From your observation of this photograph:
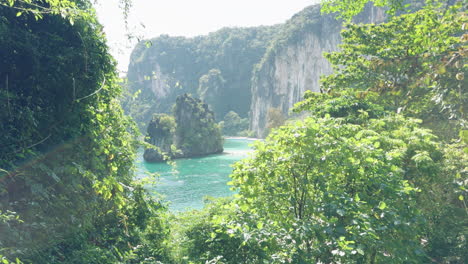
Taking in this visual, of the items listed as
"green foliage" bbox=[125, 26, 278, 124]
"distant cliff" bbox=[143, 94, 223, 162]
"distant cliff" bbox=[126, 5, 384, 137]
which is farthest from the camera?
"green foliage" bbox=[125, 26, 278, 124]

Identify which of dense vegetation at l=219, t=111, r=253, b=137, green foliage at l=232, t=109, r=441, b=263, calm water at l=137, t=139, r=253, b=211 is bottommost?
calm water at l=137, t=139, r=253, b=211

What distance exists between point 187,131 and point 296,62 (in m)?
44.8

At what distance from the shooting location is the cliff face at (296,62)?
3116 inches

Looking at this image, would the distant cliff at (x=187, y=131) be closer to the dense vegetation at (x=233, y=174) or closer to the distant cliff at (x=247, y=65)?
the distant cliff at (x=247, y=65)

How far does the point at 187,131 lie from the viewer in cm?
5506

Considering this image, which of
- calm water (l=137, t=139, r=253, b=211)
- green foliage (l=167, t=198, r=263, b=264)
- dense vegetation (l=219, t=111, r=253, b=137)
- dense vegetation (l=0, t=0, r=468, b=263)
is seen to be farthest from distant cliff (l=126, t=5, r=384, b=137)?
dense vegetation (l=0, t=0, r=468, b=263)

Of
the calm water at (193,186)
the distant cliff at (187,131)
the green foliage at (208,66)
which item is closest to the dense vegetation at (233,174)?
the calm water at (193,186)

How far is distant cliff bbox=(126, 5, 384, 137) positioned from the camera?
271 feet

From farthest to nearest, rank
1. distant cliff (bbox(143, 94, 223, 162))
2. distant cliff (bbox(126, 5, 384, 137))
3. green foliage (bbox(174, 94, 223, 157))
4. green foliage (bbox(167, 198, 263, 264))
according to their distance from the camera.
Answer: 1. distant cliff (bbox(126, 5, 384, 137))
2. green foliage (bbox(174, 94, 223, 157))
3. distant cliff (bbox(143, 94, 223, 162))
4. green foliage (bbox(167, 198, 263, 264))

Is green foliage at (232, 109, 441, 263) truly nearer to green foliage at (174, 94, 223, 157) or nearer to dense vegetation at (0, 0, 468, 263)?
dense vegetation at (0, 0, 468, 263)

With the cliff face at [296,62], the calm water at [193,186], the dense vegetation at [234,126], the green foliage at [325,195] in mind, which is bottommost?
the calm water at [193,186]

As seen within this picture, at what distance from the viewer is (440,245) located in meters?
6.38

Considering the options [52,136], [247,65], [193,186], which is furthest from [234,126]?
[52,136]

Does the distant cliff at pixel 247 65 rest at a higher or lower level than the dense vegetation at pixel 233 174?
higher
